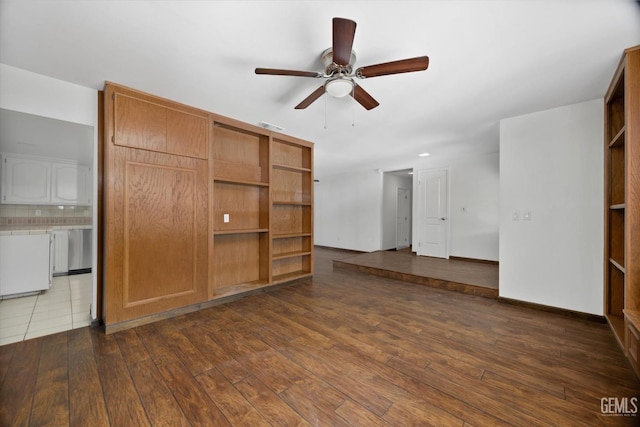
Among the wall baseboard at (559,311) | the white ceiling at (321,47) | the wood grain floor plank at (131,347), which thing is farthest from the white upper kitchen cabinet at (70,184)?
the wall baseboard at (559,311)

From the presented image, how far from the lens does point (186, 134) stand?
292cm

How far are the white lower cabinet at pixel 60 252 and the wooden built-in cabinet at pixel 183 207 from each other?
139 inches

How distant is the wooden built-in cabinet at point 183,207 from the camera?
2482 millimetres

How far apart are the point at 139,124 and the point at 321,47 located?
2.09 metres

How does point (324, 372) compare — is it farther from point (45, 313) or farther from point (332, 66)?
point (45, 313)

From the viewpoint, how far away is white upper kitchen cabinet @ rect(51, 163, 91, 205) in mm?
4781

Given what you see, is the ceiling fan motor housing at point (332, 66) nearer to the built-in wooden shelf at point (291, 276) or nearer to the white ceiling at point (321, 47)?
the white ceiling at point (321, 47)

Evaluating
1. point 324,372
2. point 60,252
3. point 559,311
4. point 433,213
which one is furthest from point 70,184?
point 559,311

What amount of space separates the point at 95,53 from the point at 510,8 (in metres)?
3.16

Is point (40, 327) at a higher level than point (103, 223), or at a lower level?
lower

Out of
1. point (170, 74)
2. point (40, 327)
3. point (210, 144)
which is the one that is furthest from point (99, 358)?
point (170, 74)

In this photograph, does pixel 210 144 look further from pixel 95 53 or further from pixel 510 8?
pixel 510 8

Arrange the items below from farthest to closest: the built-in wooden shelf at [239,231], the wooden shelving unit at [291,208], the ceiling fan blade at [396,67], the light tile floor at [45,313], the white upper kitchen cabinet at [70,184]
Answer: the white upper kitchen cabinet at [70,184]
the wooden shelving unit at [291,208]
the built-in wooden shelf at [239,231]
the light tile floor at [45,313]
the ceiling fan blade at [396,67]

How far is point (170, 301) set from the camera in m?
2.80
